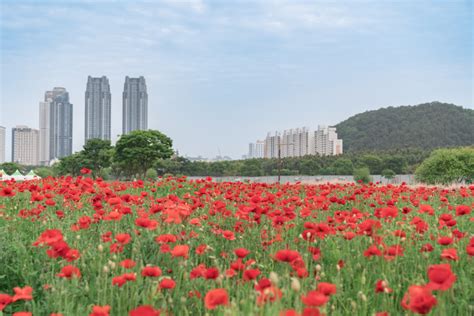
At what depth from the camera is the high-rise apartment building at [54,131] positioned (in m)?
177

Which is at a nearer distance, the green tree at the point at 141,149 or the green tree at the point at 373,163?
the green tree at the point at 141,149

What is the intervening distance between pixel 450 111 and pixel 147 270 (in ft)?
310

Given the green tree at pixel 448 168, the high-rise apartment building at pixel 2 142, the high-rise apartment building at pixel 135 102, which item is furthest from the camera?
the high-rise apartment building at pixel 2 142

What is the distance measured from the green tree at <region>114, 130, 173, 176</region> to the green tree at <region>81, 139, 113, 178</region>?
11.3m

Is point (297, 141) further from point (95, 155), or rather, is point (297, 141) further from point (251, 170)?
point (95, 155)

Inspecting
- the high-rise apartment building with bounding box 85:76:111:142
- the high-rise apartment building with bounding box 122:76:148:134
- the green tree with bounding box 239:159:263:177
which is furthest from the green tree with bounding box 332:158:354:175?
the high-rise apartment building with bounding box 85:76:111:142

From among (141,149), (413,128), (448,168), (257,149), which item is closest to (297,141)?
(413,128)

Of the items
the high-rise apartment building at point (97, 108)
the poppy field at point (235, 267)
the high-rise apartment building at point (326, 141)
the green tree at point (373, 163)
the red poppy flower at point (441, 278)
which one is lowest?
the poppy field at point (235, 267)

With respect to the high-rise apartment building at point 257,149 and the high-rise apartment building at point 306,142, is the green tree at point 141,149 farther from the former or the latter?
the high-rise apartment building at point 257,149

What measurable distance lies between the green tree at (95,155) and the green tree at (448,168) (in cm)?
4319

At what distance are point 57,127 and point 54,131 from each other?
1951 millimetres

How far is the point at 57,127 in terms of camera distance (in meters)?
180

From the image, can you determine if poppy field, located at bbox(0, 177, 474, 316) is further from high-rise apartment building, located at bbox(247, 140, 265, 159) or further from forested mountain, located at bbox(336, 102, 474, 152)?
high-rise apartment building, located at bbox(247, 140, 265, 159)

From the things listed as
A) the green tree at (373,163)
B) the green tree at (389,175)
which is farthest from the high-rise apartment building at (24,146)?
the green tree at (389,175)
